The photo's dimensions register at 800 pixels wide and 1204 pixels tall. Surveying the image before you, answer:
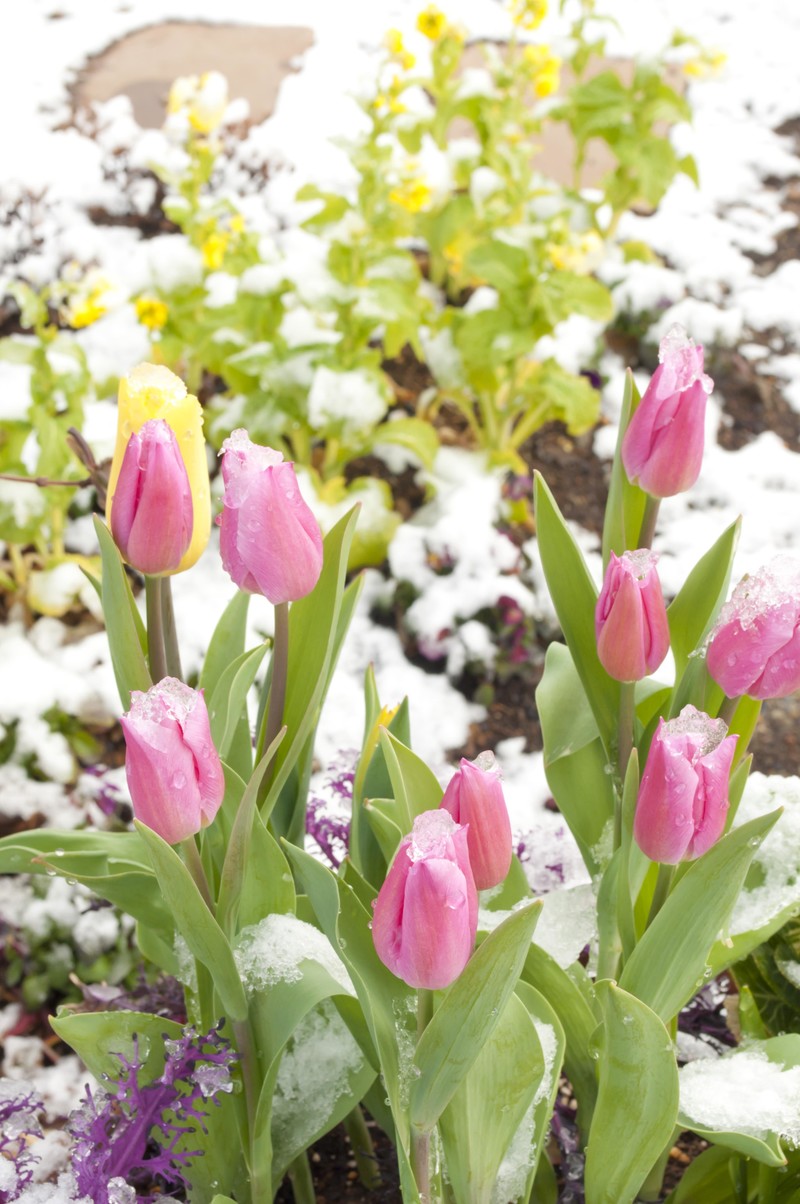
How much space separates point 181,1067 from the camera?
84cm

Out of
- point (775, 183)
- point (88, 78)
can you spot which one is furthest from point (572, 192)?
point (88, 78)

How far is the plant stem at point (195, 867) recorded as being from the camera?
74 cm

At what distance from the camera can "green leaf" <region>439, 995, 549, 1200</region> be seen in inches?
30.7

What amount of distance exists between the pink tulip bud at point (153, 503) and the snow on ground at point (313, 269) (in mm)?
459

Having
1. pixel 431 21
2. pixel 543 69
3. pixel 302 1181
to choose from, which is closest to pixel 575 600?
pixel 302 1181

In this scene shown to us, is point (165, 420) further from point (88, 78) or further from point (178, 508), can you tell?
point (88, 78)

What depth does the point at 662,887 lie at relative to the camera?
80 cm

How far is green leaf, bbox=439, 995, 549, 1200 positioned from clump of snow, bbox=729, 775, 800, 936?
22 centimetres

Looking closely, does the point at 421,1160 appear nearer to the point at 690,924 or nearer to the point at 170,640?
the point at 690,924

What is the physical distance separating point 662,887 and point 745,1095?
0.16 m

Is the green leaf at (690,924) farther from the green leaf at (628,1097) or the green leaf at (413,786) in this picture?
the green leaf at (413,786)

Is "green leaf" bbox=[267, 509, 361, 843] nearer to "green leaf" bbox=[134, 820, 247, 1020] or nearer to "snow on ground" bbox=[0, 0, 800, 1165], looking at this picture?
"green leaf" bbox=[134, 820, 247, 1020]

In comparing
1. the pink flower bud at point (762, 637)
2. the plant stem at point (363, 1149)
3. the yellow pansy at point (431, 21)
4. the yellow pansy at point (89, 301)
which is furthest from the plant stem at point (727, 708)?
the yellow pansy at point (431, 21)

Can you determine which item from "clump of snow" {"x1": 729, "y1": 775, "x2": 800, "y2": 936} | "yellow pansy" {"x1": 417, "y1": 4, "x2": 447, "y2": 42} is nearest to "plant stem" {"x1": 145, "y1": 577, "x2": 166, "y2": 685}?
"clump of snow" {"x1": 729, "y1": 775, "x2": 800, "y2": 936}
